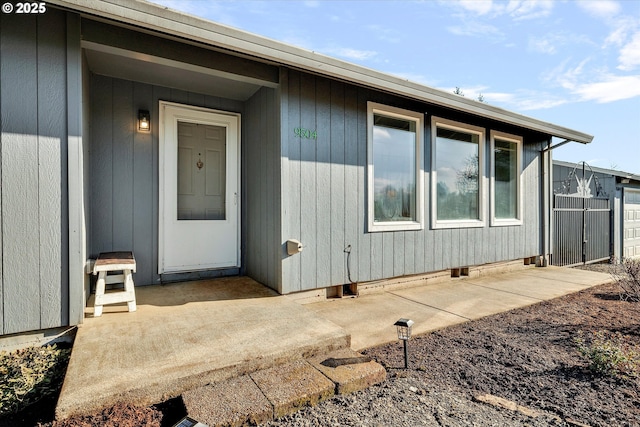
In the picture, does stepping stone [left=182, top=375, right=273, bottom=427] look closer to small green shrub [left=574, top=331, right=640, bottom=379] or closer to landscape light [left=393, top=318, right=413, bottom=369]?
landscape light [left=393, top=318, right=413, bottom=369]

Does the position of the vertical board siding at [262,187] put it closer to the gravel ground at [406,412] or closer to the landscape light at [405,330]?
the landscape light at [405,330]

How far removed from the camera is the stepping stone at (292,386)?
1.61 m

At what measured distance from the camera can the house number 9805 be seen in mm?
3439

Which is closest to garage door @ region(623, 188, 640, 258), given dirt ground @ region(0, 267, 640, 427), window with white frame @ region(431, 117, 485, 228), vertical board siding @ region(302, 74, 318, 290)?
window with white frame @ region(431, 117, 485, 228)

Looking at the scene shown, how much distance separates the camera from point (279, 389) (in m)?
1.71

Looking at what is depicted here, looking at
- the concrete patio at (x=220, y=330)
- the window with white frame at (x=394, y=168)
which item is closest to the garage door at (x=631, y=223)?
the concrete patio at (x=220, y=330)

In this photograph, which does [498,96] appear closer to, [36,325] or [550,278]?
[550,278]

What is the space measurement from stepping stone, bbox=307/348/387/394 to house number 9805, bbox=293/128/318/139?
2.25m

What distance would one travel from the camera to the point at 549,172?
→ 6156mm

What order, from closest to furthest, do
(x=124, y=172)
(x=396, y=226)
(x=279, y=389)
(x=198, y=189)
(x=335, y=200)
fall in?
1. (x=279, y=389)
2. (x=124, y=172)
3. (x=335, y=200)
4. (x=198, y=189)
5. (x=396, y=226)

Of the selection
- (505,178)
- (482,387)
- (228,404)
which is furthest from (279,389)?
(505,178)

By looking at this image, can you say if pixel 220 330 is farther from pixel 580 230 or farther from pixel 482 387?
pixel 580 230

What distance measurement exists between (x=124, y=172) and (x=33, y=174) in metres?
1.25

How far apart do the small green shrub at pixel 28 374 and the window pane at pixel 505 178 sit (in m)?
5.87
